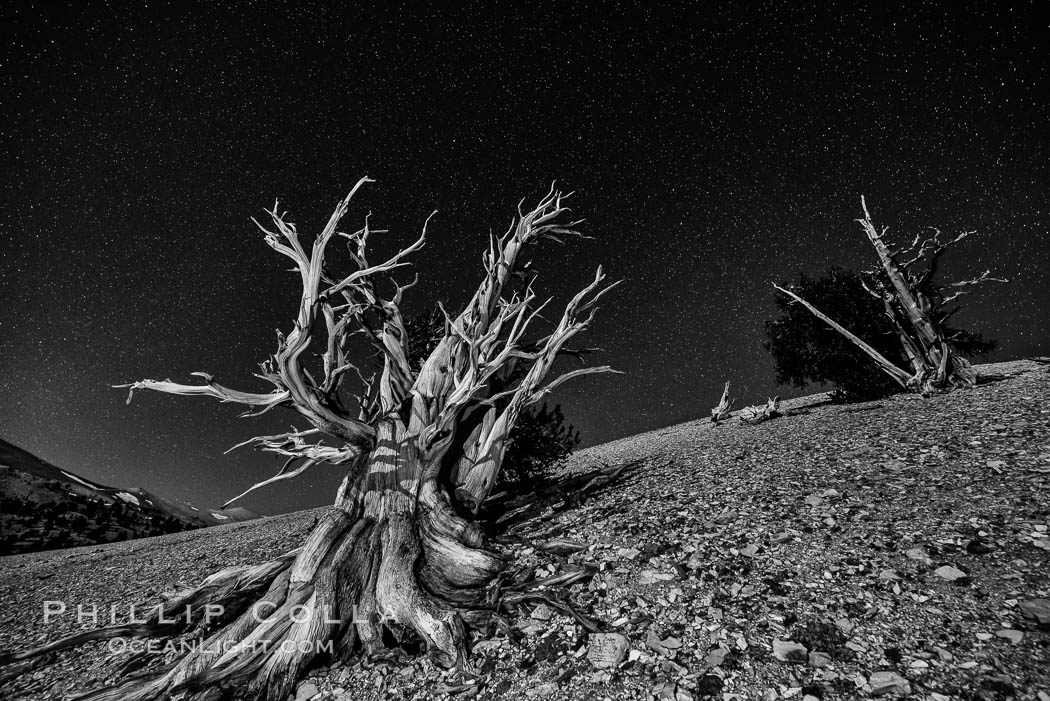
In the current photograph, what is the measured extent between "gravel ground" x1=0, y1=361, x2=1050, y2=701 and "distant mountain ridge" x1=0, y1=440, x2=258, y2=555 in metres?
12.0

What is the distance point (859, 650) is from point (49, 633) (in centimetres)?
1094

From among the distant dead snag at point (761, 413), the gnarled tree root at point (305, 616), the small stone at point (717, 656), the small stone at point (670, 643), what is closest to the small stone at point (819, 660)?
the small stone at point (717, 656)

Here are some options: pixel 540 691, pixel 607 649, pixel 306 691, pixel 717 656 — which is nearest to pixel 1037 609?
pixel 717 656

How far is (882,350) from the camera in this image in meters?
19.9

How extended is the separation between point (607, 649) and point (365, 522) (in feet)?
12.6

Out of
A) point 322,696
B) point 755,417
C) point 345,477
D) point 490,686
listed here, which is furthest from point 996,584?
point 755,417

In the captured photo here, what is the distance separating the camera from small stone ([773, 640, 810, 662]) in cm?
345

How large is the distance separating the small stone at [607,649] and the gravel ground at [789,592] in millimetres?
28

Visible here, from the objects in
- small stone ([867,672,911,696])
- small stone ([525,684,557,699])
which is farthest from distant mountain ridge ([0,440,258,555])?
small stone ([867,672,911,696])

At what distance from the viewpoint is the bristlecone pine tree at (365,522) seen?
14.7 feet

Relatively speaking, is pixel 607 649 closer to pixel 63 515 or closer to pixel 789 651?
pixel 789 651

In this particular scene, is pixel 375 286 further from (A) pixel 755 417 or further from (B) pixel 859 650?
(A) pixel 755 417

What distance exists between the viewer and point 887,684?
3.05 meters

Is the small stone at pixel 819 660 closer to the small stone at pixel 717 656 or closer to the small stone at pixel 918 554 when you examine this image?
the small stone at pixel 717 656
